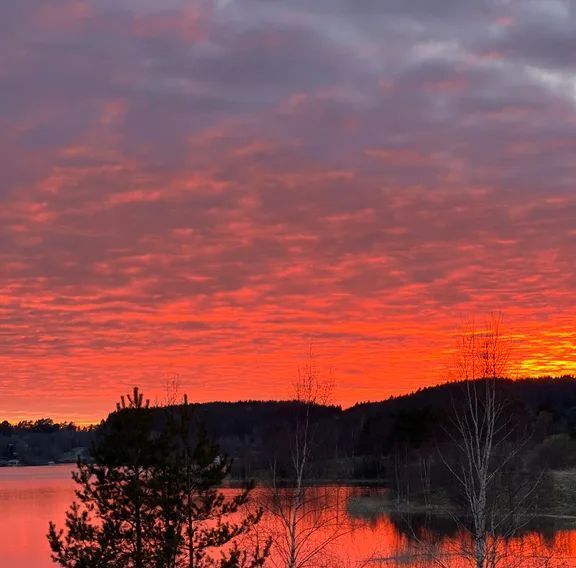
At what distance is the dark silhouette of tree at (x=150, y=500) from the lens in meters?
30.7

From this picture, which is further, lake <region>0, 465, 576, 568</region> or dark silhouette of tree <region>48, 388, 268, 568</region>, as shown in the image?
lake <region>0, 465, 576, 568</region>

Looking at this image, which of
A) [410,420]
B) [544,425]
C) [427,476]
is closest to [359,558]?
[427,476]

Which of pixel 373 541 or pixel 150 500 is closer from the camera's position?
pixel 150 500

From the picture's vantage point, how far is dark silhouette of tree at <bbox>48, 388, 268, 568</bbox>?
101 feet

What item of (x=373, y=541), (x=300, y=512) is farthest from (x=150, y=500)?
(x=300, y=512)

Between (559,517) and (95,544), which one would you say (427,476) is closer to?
(559,517)

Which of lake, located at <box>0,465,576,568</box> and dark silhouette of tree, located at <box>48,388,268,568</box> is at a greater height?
dark silhouette of tree, located at <box>48,388,268,568</box>

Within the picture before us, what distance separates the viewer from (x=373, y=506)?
92562 mm

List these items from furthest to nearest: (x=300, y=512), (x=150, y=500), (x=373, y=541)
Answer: (x=300, y=512) < (x=373, y=541) < (x=150, y=500)

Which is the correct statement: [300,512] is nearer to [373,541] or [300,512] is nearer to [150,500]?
[373,541]

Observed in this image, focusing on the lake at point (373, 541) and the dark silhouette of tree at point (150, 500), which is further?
the lake at point (373, 541)

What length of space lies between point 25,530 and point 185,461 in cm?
5191

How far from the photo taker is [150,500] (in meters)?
31.0

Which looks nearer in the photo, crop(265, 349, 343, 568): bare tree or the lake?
crop(265, 349, 343, 568): bare tree
